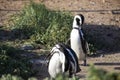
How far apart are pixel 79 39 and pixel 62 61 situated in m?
2.42

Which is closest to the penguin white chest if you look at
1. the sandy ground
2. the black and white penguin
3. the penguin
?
the penguin

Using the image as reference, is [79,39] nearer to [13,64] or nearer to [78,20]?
[78,20]

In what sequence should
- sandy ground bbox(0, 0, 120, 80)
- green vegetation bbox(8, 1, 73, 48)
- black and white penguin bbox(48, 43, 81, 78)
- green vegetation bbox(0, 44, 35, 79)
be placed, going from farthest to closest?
sandy ground bbox(0, 0, 120, 80), green vegetation bbox(8, 1, 73, 48), green vegetation bbox(0, 44, 35, 79), black and white penguin bbox(48, 43, 81, 78)

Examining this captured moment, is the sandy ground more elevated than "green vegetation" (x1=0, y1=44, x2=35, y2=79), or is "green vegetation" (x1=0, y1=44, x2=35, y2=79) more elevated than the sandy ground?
the sandy ground

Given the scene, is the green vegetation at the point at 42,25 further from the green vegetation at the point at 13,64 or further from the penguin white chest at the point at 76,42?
the green vegetation at the point at 13,64

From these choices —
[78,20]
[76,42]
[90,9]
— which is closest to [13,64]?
[76,42]

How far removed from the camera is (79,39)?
1095 cm

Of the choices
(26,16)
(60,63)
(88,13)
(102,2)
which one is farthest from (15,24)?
(60,63)

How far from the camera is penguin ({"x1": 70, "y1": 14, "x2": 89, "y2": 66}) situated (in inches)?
429

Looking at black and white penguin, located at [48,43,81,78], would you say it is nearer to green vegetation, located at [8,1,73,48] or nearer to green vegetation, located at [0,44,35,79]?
green vegetation, located at [0,44,35,79]

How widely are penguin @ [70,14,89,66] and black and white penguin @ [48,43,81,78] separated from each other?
2035mm

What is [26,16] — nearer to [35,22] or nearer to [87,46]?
[35,22]

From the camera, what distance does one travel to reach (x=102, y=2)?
15.5m

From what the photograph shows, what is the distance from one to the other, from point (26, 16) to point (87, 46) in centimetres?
251
